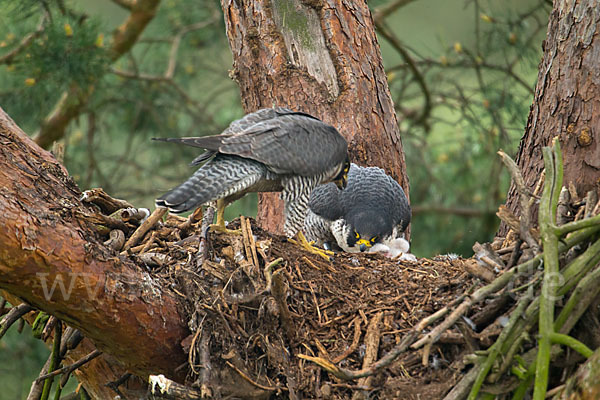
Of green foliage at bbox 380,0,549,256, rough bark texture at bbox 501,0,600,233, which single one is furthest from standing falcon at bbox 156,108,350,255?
green foliage at bbox 380,0,549,256

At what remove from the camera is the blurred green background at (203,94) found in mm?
4738

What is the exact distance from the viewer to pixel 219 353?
226cm

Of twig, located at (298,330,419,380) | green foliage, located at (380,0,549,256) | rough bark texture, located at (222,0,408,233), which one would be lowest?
twig, located at (298,330,419,380)

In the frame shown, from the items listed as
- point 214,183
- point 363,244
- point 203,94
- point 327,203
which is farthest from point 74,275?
point 203,94

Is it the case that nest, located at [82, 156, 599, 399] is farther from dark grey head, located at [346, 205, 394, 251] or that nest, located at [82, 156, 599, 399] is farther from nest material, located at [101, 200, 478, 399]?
dark grey head, located at [346, 205, 394, 251]

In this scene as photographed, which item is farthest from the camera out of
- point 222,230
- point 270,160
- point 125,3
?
point 125,3

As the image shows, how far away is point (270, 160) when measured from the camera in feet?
10.4

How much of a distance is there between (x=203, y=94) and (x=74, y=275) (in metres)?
5.44

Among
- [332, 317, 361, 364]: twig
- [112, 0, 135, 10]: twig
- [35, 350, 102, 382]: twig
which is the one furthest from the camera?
[112, 0, 135, 10]: twig

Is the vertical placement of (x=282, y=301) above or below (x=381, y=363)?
above

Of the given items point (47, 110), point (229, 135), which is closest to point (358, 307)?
point (229, 135)

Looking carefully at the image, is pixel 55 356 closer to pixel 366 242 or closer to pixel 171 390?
pixel 171 390

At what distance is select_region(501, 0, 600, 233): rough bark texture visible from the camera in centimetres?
268

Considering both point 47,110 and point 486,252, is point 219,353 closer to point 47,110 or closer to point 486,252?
point 486,252
